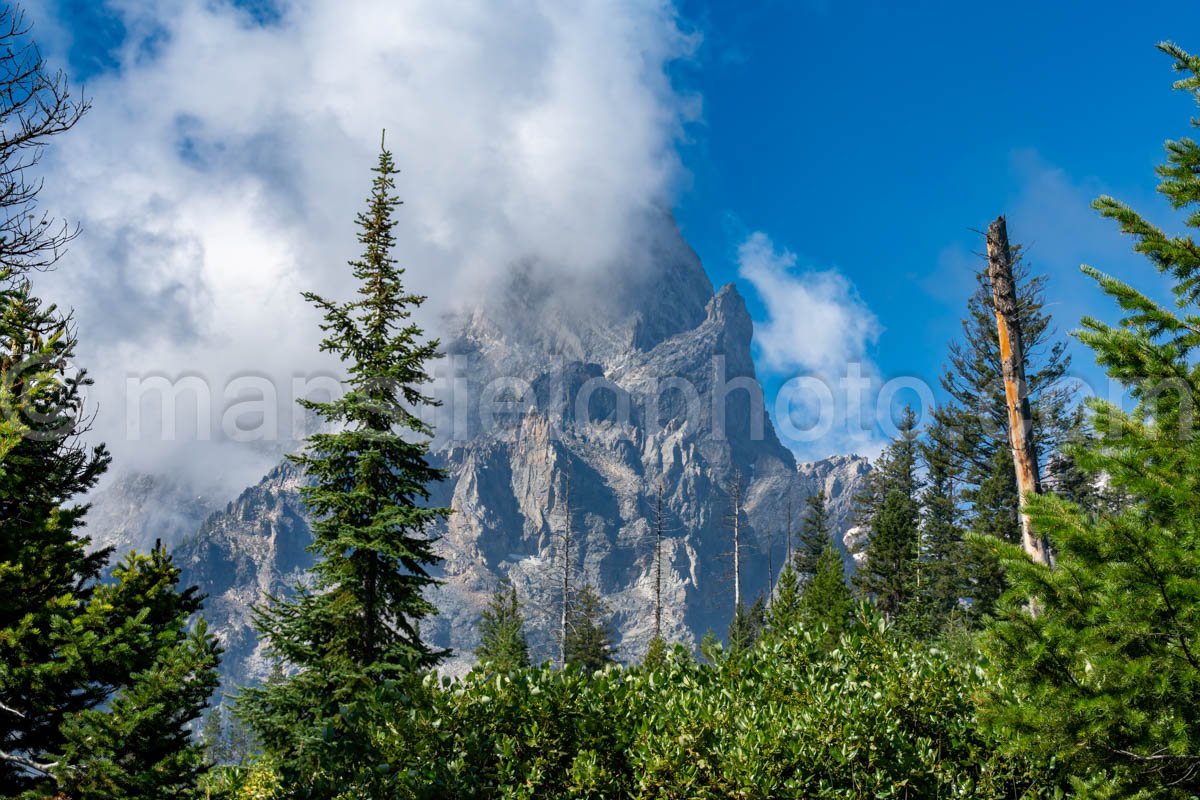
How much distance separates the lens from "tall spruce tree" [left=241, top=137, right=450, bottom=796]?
39.2 ft

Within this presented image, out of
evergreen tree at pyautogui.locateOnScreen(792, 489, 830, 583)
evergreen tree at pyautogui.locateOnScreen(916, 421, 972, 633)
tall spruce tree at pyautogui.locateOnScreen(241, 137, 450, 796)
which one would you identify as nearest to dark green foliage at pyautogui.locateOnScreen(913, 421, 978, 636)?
evergreen tree at pyautogui.locateOnScreen(916, 421, 972, 633)

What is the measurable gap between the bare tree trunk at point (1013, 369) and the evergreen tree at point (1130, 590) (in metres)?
4.82

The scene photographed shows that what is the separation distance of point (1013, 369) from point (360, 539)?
10383mm

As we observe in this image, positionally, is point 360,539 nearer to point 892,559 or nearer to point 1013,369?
point 1013,369

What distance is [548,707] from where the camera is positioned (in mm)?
5328

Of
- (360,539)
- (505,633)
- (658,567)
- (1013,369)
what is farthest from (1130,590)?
(658,567)

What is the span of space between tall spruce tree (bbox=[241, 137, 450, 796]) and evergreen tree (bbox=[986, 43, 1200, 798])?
899 centimetres

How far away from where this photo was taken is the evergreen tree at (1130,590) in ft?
14.9

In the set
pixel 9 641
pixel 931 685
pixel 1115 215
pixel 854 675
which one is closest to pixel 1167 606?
pixel 931 685

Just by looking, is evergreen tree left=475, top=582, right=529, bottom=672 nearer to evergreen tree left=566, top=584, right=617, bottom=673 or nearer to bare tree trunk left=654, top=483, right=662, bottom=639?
evergreen tree left=566, top=584, right=617, bottom=673

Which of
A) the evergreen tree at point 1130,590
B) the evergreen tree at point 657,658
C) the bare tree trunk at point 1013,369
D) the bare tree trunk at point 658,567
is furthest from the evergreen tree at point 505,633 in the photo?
the evergreen tree at point 1130,590

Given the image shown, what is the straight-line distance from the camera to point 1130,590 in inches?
181

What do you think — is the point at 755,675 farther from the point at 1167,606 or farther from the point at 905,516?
the point at 905,516

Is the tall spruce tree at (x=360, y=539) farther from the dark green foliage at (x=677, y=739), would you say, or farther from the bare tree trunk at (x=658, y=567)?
the bare tree trunk at (x=658, y=567)
